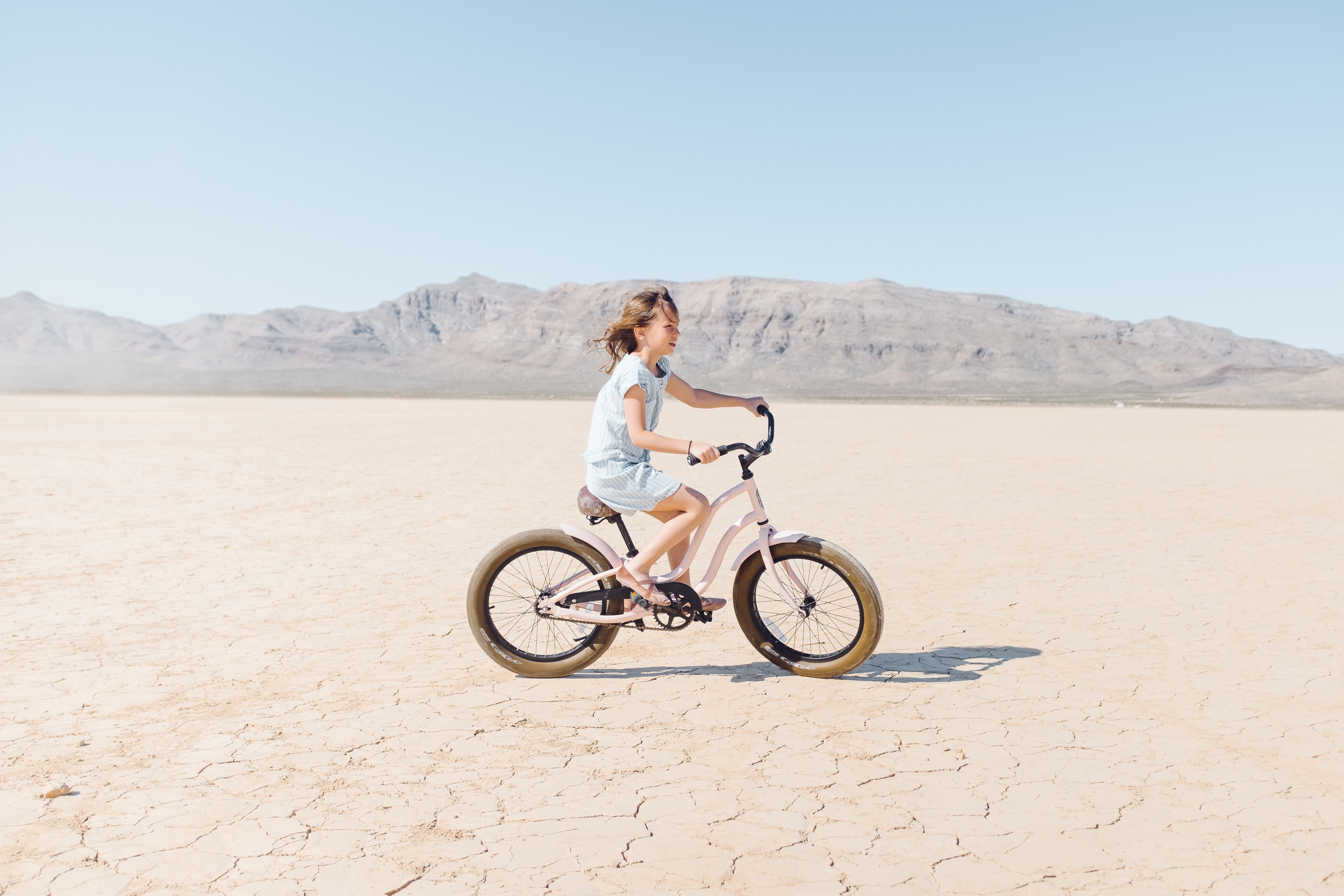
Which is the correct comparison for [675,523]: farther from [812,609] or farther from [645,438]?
[812,609]

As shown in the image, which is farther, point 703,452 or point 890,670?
point 890,670

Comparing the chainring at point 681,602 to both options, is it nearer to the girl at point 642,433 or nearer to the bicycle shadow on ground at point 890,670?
the girl at point 642,433

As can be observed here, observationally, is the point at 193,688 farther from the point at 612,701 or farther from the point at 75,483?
the point at 75,483

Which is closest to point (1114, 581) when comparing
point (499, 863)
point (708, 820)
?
point (708, 820)

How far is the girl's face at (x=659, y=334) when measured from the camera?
4.55 m

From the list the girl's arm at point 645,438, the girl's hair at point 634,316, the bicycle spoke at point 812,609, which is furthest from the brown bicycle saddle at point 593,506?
the bicycle spoke at point 812,609

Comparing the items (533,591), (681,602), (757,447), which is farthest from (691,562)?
(533,591)

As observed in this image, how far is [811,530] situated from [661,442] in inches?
237

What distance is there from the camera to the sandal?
4.75 metres

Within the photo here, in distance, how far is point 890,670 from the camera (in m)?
5.22

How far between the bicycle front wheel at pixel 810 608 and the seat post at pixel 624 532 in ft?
1.91

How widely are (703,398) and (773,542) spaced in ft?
2.69

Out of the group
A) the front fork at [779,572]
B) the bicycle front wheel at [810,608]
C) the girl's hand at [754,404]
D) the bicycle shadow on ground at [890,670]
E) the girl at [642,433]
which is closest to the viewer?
the girl at [642,433]

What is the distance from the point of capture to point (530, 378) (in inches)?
6772
